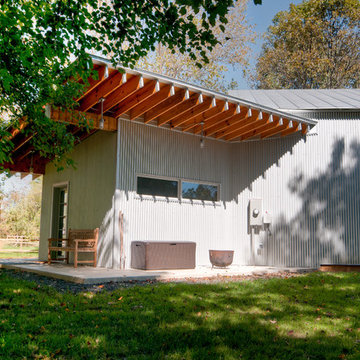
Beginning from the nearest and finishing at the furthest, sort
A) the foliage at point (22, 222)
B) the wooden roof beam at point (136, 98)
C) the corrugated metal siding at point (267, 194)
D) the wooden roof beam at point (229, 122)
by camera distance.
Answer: the wooden roof beam at point (136, 98) < the wooden roof beam at point (229, 122) < the corrugated metal siding at point (267, 194) < the foliage at point (22, 222)

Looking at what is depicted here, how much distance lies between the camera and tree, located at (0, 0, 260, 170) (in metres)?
4.70

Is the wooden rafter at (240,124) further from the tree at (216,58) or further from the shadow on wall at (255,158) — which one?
the tree at (216,58)

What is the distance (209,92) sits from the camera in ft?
26.0

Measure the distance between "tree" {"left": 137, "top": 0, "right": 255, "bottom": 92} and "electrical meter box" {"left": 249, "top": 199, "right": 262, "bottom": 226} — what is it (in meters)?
11.3

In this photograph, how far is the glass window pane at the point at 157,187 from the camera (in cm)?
908

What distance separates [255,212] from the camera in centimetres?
1009

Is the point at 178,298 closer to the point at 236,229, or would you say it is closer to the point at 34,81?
the point at 34,81

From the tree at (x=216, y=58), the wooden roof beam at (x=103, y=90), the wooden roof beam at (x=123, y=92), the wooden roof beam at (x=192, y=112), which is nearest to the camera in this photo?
the wooden roof beam at (x=103, y=90)

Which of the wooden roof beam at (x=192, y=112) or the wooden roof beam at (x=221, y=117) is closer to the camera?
the wooden roof beam at (x=192, y=112)

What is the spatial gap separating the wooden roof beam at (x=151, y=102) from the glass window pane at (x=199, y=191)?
2109 millimetres

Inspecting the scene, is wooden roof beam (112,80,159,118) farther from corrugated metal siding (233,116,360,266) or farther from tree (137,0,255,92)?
tree (137,0,255,92)

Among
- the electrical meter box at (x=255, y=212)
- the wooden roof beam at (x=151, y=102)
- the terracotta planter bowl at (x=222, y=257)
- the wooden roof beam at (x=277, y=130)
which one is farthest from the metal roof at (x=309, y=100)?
the terracotta planter bowl at (x=222, y=257)

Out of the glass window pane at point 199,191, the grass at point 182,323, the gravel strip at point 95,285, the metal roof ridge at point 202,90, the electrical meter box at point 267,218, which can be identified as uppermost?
the metal roof ridge at point 202,90

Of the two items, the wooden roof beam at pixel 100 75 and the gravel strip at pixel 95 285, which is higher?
the wooden roof beam at pixel 100 75
